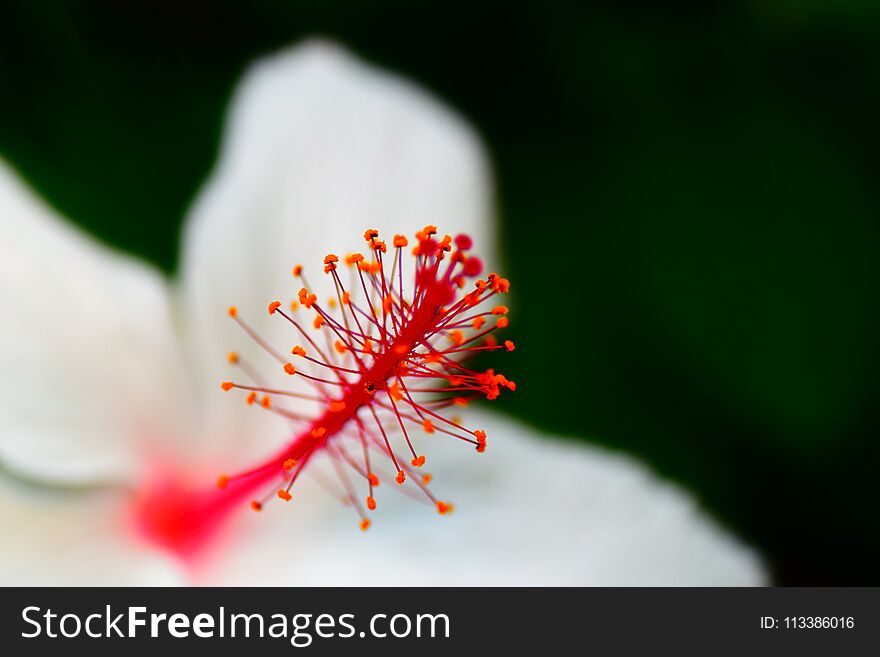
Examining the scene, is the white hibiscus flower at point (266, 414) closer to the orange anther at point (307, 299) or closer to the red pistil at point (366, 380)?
the red pistil at point (366, 380)

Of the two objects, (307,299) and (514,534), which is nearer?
(307,299)

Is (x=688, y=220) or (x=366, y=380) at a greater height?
(x=688, y=220)

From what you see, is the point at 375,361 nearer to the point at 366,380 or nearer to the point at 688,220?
the point at 366,380

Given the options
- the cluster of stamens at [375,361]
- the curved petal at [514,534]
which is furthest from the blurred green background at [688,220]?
the cluster of stamens at [375,361]

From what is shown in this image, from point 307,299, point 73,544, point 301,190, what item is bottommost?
point 73,544

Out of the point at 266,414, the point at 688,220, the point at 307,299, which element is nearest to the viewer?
the point at 307,299

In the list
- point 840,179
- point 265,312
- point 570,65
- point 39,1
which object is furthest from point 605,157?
point 39,1

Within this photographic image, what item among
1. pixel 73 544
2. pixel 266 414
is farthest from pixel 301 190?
pixel 73 544
